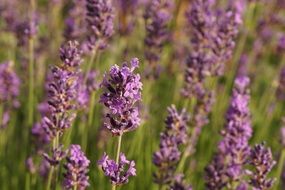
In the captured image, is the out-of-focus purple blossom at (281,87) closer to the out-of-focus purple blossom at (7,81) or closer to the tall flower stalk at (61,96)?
the out-of-focus purple blossom at (7,81)

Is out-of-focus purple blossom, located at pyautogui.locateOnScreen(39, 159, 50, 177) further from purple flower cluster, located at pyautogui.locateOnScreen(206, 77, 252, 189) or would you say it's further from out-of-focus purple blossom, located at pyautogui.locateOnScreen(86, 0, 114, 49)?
purple flower cluster, located at pyautogui.locateOnScreen(206, 77, 252, 189)

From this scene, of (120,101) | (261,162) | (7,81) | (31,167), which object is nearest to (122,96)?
(120,101)

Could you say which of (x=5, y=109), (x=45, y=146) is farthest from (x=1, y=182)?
(x=5, y=109)

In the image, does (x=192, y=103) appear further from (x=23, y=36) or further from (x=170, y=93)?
(x=170, y=93)

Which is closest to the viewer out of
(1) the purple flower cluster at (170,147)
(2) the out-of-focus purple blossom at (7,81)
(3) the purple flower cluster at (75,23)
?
(1) the purple flower cluster at (170,147)

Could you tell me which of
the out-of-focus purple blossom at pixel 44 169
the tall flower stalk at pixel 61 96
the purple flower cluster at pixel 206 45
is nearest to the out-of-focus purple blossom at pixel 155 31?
the purple flower cluster at pixel 206 45

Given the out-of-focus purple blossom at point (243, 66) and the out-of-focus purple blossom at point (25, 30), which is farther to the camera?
the out-of-focus purple blossom at point (243, 66)

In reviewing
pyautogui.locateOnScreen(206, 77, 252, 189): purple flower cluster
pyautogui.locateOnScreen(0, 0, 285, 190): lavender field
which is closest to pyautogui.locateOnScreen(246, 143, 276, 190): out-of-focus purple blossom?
pyautogui.locateOnScreen(0, 0, 285, 190): lavender field

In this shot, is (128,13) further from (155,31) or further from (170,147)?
(170,147)
